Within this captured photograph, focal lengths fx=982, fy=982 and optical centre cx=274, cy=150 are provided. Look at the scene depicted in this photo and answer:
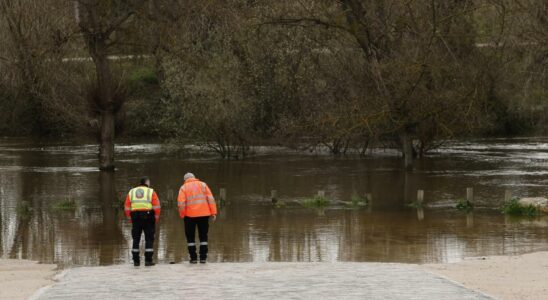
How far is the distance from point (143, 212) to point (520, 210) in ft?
48.4

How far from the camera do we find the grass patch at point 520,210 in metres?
29.0

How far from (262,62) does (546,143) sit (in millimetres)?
20284

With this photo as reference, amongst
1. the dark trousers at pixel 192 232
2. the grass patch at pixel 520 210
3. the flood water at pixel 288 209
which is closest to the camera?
the dark trousers at pixel 192 232

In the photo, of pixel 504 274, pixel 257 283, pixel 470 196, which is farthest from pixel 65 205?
pixel 504 274

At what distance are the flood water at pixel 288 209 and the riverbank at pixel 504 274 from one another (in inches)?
66.2

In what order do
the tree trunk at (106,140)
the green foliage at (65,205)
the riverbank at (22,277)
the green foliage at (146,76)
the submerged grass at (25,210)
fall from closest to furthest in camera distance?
1. the riverbank at (22,277)
2. the submerged grass at (25,210)
3. the green foliage at (65,205)
4. the tree trunk at (106,140)
5. the green foliage at (146,76)

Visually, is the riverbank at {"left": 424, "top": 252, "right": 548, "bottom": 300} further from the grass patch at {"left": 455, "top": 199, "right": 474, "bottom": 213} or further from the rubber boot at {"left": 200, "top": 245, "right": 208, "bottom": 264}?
the grass patch at {"left": 455, "top": 199, "right": 474, "bottom": 213}

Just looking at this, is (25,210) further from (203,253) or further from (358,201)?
(203,253)

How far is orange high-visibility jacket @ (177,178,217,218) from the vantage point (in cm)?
1800

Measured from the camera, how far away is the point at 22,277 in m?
17.5

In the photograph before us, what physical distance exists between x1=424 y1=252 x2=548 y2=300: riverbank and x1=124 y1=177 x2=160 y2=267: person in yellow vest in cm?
511

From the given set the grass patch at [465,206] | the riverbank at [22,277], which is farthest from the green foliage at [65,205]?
the grass patch at [465,206]

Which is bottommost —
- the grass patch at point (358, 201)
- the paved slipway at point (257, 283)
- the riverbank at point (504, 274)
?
the riverbank at point (504, 274)

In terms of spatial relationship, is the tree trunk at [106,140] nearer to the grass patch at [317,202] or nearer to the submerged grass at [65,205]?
the submerged grass at [65,205]
